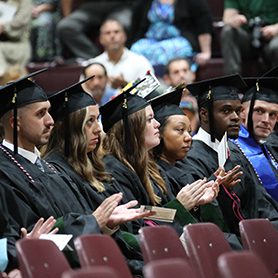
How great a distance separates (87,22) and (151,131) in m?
4.99

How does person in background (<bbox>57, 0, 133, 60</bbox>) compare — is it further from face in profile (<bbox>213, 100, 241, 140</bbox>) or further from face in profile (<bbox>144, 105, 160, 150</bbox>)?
face in profile (<bbox>144, 105, 160, 150</bbox>)

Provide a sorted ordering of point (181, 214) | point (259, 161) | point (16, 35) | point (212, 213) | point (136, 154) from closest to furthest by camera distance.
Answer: point (181, 214), point (136, 154), point (212, 213), point (259, 161), point (16, 35)

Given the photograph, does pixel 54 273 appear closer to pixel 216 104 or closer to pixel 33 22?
pixel 216 104

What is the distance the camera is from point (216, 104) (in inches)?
279

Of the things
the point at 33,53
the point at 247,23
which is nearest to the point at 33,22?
the point at 33,53

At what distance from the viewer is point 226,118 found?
7.04 m

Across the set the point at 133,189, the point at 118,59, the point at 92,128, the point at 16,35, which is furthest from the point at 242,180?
the point at 16,35

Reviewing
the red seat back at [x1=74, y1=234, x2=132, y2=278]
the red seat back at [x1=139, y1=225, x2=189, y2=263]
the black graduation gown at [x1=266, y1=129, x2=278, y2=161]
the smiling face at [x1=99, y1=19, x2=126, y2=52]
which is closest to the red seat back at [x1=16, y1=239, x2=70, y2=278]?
the red seat back at [x1=74, y1=234, x2=132, y2=278]

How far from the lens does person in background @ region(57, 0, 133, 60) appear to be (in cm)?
1098

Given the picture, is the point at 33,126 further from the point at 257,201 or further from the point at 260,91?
the point at 260,91

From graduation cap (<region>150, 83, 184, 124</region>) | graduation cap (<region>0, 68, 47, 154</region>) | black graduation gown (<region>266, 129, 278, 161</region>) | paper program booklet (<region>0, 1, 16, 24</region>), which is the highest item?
paper program booklet (<region>0, 1, 16, 24</region>)

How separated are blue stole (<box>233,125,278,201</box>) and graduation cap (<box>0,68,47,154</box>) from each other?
2.16 m

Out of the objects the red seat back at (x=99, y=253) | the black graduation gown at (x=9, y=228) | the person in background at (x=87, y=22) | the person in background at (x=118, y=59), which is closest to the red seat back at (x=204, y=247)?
the red seat back at (x=99, y=253)

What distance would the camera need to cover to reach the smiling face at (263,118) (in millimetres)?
7430
